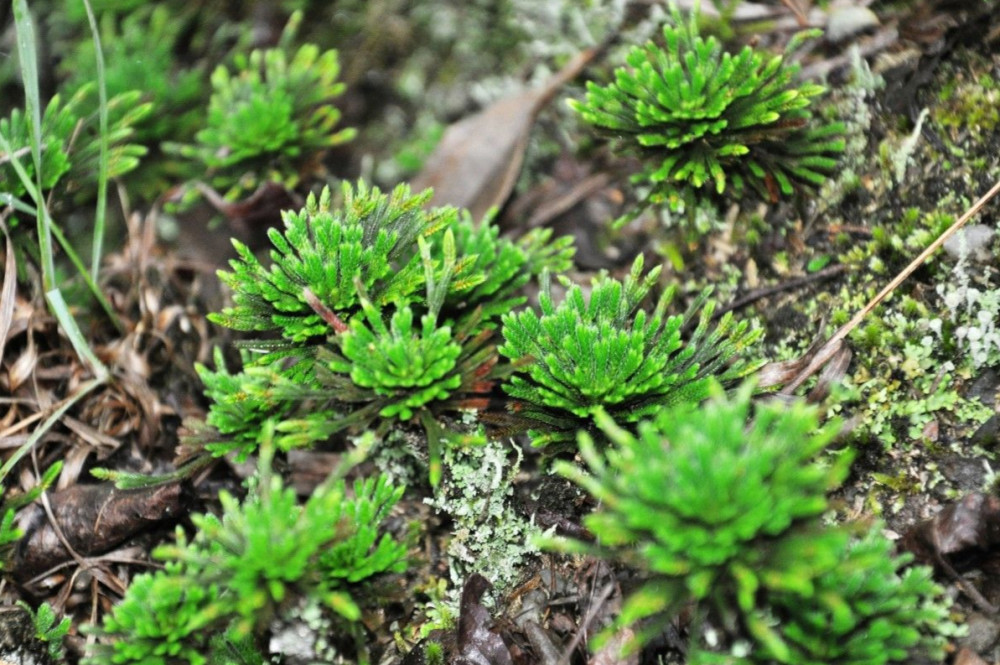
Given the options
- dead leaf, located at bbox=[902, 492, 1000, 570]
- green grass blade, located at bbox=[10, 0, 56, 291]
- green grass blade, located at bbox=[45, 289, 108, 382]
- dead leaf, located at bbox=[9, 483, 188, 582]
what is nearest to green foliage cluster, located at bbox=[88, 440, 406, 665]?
dead leaf, located at bbox=[9, 483, 188, 582]

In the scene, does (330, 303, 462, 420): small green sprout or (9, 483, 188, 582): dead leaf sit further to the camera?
(9, 483, 188, 582): dead leaf

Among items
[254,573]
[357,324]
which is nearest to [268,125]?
[357,324]

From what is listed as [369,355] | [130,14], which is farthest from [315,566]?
[130,14]

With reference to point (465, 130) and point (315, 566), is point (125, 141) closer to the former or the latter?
point (465, 130)

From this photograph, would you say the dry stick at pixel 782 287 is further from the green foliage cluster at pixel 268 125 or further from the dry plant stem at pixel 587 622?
the green foliage cluster at pixel 268 125

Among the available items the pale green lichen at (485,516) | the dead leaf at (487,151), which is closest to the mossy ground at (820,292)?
the pale green lichen at (485,516)

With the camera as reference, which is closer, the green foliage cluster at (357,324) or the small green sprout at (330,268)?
the green foliage cluster at (357,324)

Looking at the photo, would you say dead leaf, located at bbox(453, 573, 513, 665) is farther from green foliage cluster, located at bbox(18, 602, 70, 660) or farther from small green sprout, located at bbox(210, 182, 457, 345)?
green foliage cluster, located at bbox(18, 602, 70, 660)
